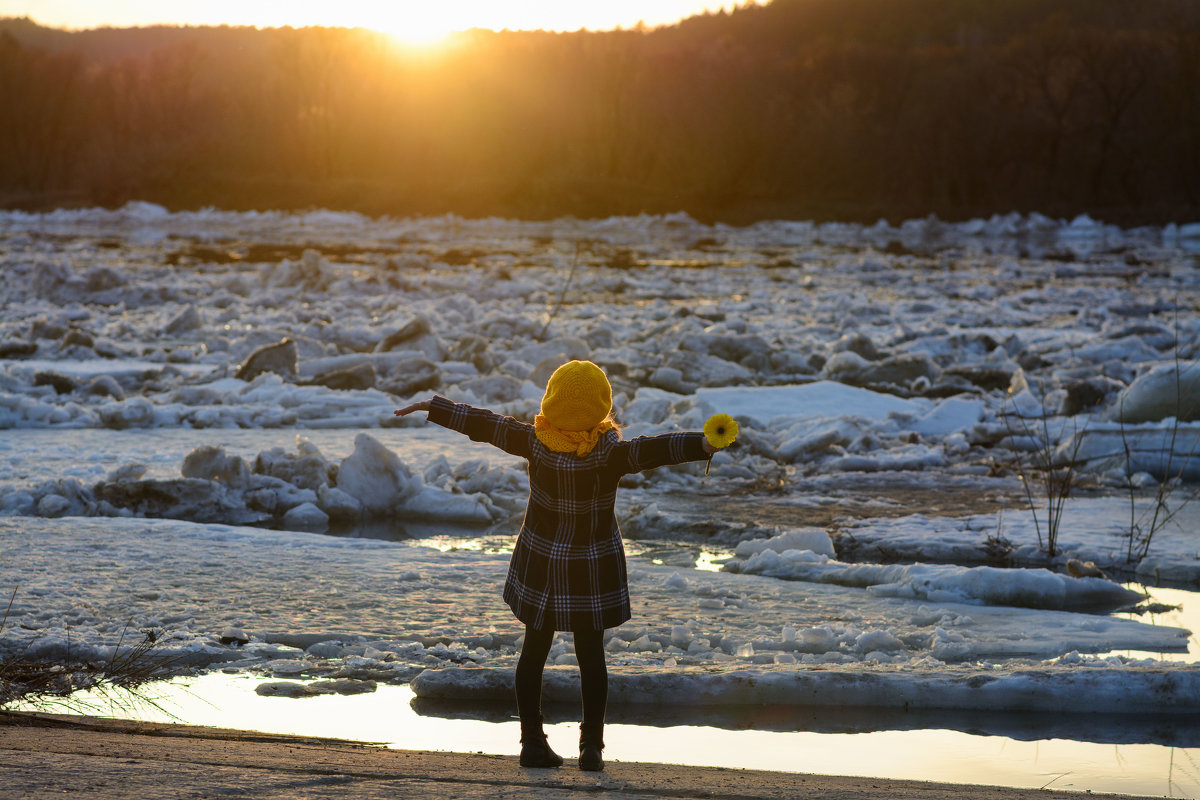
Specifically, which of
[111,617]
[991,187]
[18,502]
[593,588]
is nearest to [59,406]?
[18,502]

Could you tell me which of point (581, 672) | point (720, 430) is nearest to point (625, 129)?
point (581, 672)

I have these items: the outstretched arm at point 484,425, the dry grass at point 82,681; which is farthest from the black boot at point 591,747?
the dry grass at point 82,681

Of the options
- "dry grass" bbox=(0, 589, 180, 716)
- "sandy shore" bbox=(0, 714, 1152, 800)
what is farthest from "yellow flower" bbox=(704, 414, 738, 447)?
"dry grass" bbox=(0, 589, 180, 716)

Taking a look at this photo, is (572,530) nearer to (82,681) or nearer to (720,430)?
(720,430)

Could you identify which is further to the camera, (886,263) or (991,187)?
(991,187)

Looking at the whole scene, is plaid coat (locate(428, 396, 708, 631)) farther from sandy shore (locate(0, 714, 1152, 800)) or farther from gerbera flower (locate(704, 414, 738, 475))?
sandy shore (locate(0, 714, 1152, 800))

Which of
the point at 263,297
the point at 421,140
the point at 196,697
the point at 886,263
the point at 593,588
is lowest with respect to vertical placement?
the point at 196,697

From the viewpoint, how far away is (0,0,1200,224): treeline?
186ft

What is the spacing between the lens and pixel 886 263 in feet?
87.5

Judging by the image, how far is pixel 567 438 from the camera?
2.97 metres

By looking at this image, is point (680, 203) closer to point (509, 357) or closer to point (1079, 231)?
point (1079, 231)

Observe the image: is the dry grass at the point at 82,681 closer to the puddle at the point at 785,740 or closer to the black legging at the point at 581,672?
the puddle at the point at 785,740

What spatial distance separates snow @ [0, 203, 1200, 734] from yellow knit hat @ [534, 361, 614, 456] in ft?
3.10

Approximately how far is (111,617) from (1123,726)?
3.11m
